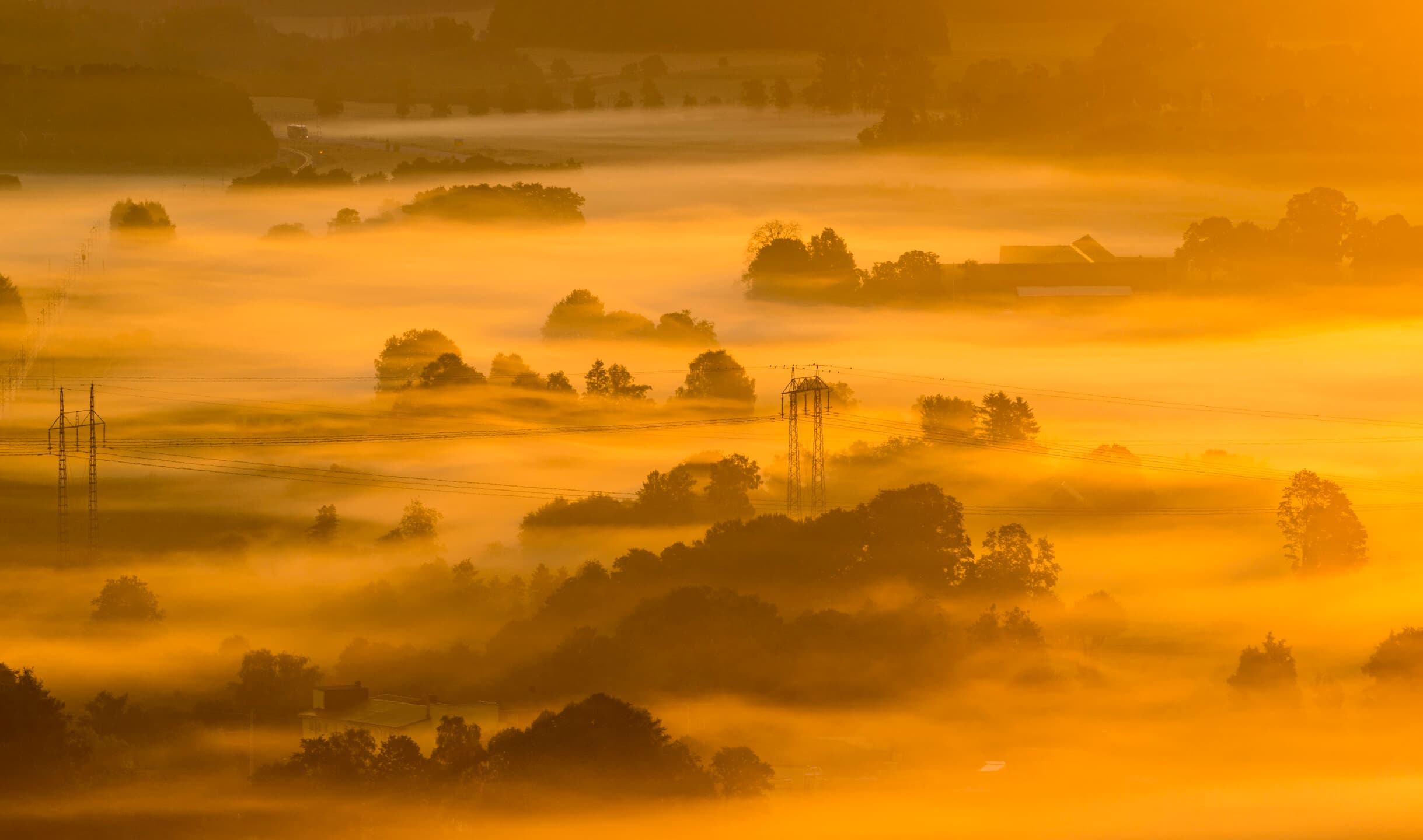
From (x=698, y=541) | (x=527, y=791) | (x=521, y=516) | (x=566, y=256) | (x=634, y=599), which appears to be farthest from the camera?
(x=566, y=256)

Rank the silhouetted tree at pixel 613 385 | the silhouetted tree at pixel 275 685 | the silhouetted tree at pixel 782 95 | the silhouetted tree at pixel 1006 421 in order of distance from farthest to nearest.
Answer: the silhouetted tree at pixel 782 95 < the silhouetted tree at pixel 613 385 < the silhouetted tree at pixel 1006 421 < the silhouetted tree at pixel 275 685

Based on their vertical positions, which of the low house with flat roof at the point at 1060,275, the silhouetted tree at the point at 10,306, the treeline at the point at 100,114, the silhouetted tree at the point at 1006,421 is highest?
the treeline at the point at 100,114

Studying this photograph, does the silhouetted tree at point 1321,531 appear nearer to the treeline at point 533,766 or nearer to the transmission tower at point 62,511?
the treeline at point 533,766

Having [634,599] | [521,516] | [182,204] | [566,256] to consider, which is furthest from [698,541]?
[182,204]

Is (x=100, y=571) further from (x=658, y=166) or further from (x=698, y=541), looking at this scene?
(x=658, y=166)

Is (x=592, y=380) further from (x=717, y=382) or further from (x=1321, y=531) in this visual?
(x=1321, y=531)

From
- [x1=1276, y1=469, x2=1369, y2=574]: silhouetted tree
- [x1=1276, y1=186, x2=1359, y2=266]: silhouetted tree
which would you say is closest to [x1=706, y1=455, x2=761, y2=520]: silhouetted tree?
[x1=1276, y1=469, x2=1369, y2=574]: silhouetted tree

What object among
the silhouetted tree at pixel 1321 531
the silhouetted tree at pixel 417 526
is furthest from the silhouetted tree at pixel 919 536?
the silhouetted tree at pixel 417 526
